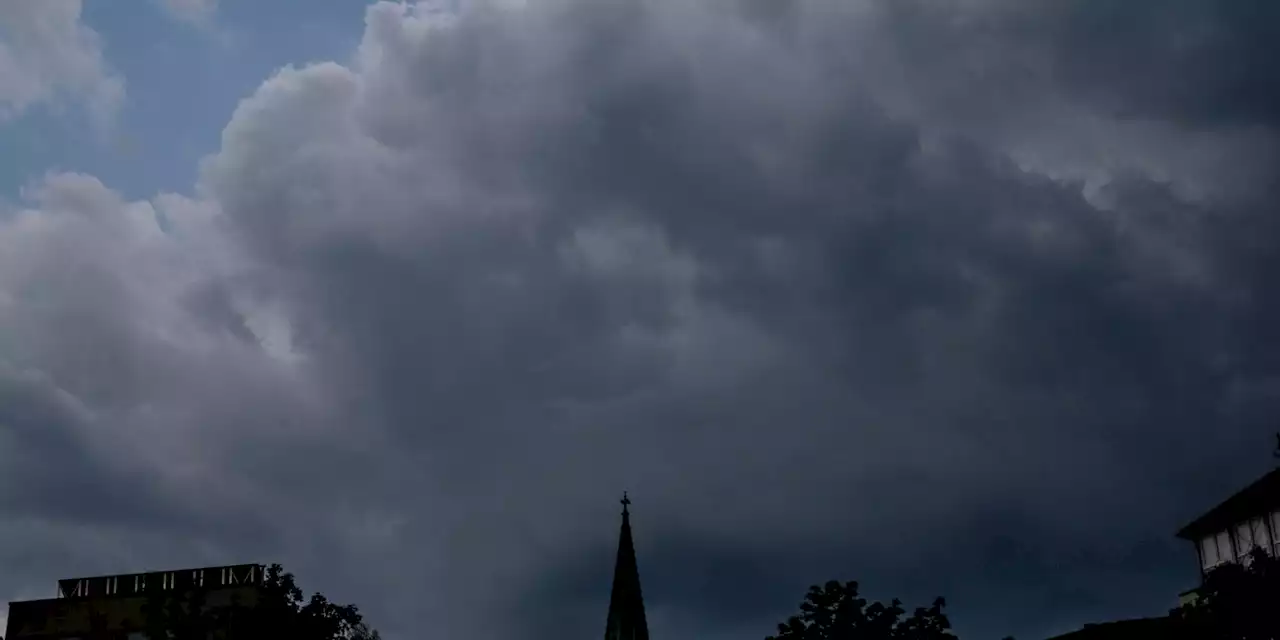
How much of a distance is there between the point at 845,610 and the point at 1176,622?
765 inches

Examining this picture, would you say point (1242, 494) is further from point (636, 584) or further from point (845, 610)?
point (636, 584)

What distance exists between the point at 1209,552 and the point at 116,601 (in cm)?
7069

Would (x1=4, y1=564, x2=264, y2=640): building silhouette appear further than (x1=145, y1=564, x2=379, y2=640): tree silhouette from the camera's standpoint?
Yes

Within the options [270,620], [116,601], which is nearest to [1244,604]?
[270,620]

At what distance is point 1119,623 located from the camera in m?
67.4

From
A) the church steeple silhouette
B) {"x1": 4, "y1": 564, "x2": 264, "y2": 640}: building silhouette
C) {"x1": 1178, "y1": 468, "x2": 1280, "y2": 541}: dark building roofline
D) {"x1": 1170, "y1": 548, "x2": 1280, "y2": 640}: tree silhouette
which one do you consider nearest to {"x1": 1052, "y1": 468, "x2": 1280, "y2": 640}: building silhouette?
{"x1": 1178, "y1": 468, "x2": 1280, "y2": 541}: dark building roofline

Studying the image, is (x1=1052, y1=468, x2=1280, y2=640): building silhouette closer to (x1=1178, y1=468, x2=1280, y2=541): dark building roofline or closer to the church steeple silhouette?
(x1=1178, y1=468, x2=1280, y2=541): dark building roofline

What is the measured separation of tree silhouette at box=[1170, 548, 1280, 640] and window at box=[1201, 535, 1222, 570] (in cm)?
1866

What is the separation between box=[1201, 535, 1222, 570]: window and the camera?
7144 centimetres

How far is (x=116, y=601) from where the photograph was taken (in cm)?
8994

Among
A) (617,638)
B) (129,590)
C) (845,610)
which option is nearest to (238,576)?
(129,590)

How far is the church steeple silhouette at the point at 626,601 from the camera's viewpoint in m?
94.5

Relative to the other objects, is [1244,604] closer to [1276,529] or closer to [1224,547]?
[1276,529]

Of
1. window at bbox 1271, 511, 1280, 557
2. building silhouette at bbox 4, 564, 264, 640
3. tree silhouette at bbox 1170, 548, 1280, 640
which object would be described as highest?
building silhouette at bbox 4, 564, 264, 640
